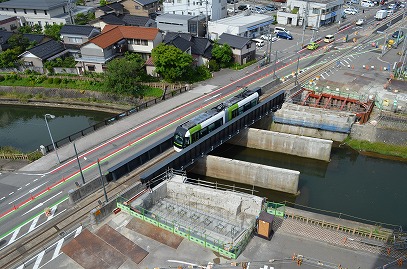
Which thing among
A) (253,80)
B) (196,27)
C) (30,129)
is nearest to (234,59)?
(253,80)

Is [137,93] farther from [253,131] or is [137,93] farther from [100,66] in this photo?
[253,131]

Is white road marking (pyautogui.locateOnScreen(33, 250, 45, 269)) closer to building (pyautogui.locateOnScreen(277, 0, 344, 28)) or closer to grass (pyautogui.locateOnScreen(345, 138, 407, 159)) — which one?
grass (pyautogui.locateOnScreen(345, 138, 407, 159))

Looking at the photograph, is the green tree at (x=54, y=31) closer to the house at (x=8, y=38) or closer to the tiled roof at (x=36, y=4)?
the house at (x=8, y=38)

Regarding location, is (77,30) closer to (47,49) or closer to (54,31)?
(47,49)

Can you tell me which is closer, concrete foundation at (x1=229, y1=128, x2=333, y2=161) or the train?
the train

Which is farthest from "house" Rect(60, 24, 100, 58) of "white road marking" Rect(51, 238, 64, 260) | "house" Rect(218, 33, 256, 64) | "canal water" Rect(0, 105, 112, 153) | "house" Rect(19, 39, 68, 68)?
"white road marking" Rect(51, 238, 64, 260)

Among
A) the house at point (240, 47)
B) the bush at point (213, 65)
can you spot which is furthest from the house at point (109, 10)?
the bush at point (213, 65)

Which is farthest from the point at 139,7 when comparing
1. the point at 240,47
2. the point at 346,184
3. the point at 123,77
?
the point at 346,184
